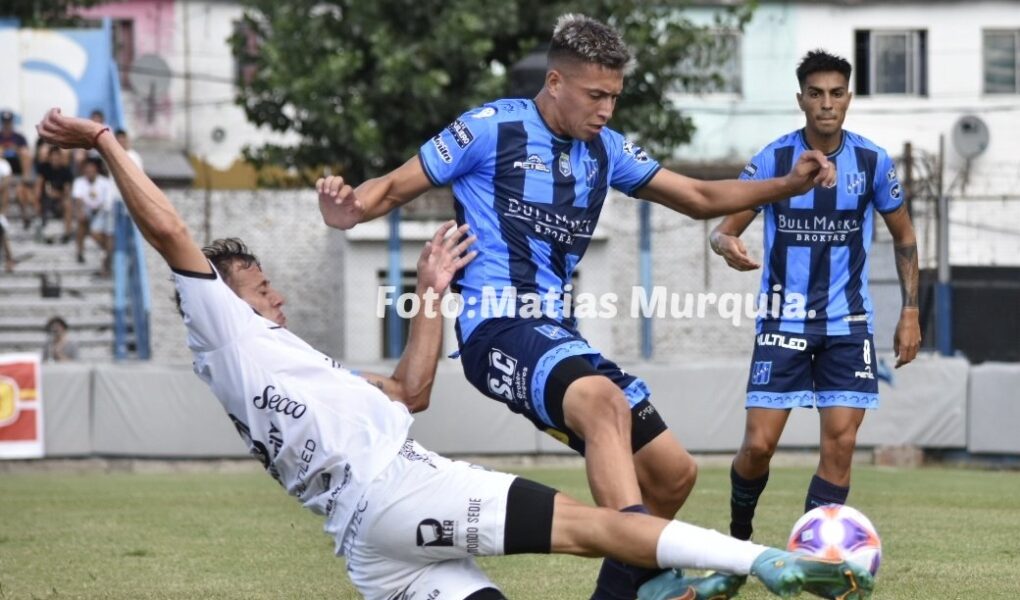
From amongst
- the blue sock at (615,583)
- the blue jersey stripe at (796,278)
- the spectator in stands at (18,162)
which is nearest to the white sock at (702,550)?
the blue sock at (615,583)

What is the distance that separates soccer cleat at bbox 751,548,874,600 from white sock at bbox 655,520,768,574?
0.09 metres

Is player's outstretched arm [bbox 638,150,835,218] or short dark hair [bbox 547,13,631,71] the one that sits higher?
short dark hair [bbox 547,13,631,71]

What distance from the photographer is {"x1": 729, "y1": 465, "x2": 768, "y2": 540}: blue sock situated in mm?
8453

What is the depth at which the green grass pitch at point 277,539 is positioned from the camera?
780 centimetres

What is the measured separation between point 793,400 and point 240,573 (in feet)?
9.77

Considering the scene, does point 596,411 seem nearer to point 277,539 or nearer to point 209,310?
point 209,310

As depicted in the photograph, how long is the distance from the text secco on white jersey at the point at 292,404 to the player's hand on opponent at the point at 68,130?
1.73ft

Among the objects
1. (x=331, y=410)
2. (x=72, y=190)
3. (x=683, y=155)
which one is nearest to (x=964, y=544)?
(x=331, y=410)

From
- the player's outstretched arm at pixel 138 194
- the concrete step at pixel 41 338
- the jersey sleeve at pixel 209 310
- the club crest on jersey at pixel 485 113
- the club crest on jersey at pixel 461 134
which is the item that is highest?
the club crest on jersey at pixel 485 113

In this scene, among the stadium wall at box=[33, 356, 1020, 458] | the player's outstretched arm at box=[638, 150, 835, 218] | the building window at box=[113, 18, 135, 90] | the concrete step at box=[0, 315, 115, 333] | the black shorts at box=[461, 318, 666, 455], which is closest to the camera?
the black shorts at box=[461, 318, 666, 455]

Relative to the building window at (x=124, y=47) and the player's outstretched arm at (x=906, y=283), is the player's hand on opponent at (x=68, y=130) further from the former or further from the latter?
the building window at (x=124, y=47)

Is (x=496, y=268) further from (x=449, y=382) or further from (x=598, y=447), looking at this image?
(x=449, y=382)

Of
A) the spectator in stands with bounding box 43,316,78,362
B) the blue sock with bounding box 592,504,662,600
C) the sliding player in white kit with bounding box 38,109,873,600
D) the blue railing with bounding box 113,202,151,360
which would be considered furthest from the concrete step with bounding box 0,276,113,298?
the sliding player in white kit with bounding box 38,109,873,600

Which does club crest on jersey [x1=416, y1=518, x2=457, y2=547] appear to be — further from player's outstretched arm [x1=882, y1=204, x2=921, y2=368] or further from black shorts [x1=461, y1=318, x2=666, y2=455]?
player's outstretched arm [x1=882, y1=204, x2=921, y2=368]
